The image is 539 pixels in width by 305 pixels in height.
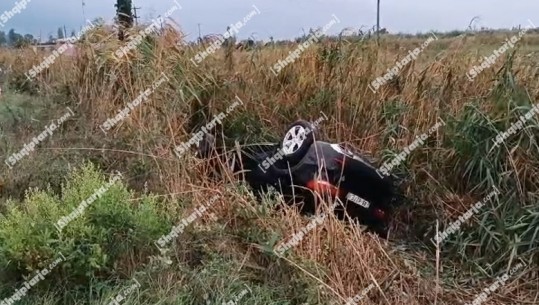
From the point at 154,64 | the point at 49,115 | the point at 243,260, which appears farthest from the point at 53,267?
the point at 49,115

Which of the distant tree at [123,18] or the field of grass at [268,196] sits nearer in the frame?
the field of grass at [268,196]

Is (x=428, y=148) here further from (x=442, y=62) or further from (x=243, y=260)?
(x=243, y=260)

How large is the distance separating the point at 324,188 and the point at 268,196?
411mm

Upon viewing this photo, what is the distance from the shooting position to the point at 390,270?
337 centimetres

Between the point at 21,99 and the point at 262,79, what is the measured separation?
3.28 metres

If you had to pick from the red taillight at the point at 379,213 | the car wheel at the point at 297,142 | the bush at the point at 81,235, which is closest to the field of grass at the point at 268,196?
the bush at the point at 81,235

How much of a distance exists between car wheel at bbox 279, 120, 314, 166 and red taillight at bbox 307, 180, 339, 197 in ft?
1.17

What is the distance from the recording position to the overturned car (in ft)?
12.4

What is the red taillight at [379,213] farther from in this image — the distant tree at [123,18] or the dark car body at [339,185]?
the distant tree at [123,18]

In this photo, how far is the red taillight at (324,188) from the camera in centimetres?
370

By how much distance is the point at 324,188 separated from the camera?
3.71 m

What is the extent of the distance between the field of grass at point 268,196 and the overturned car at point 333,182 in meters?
0.20

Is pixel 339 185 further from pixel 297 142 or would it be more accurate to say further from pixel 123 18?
pixel 123 18

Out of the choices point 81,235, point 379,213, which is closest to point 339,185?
point 379,213
